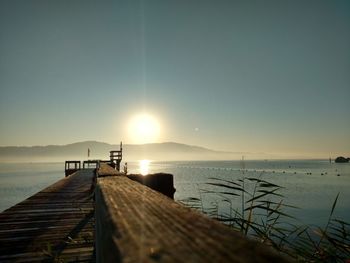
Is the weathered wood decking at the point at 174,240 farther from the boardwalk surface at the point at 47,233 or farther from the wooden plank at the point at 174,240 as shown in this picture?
the boardwalk surface at the point at 47,233

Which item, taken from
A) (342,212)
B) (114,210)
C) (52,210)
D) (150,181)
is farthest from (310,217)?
(114,210)

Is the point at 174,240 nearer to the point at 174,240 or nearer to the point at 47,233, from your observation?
the point at 174,240

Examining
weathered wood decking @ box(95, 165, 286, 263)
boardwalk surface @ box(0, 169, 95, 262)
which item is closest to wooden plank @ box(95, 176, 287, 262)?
weathered wood decking @ box(95, 165, 286, 263)

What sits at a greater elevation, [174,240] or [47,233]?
[174,240]

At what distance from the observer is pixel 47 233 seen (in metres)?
6.19

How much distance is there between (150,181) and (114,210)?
3.19 meters

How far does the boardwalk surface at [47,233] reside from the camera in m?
4.77

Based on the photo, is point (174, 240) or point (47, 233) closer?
point (174, 240)

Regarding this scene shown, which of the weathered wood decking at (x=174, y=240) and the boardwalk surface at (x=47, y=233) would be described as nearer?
the weathered wood decking at (x=174, y=240)

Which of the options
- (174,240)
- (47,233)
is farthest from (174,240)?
(47,233)

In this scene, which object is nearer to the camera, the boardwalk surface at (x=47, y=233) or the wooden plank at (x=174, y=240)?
the wooden plank at (x=174, y=240)

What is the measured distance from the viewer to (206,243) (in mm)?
711

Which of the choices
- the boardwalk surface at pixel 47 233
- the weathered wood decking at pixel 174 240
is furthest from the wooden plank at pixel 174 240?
the boardwalk surface at pixel 47 233

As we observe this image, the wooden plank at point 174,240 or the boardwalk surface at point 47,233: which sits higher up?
the wooden plank at point 174,240
